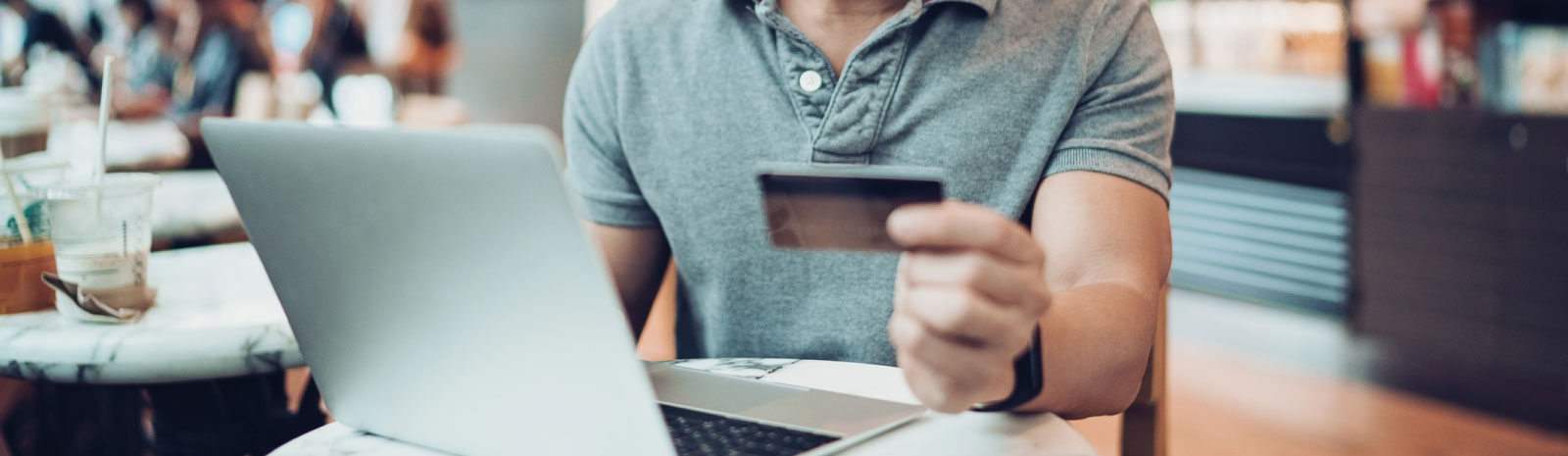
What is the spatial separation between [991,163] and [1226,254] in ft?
9.67

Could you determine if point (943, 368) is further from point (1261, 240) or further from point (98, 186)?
point (1261, 240)

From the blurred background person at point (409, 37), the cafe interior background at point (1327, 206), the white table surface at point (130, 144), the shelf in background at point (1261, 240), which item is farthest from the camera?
the blurred background person at point (409, 37)

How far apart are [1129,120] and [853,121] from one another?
0.81ft

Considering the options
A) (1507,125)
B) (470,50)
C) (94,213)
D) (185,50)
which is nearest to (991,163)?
(94,213)

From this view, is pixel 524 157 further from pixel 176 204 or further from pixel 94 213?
pixel 176 204

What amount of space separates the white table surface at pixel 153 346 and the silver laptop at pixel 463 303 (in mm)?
300

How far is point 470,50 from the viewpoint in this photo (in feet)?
13.4

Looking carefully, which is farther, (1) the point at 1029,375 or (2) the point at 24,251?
(2) the point at 24,251

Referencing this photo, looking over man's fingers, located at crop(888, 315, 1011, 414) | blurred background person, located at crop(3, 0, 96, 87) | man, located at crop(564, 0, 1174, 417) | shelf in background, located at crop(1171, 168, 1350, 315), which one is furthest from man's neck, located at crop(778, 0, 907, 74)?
blurred background person, located at crop(3, 0, 96, 87)

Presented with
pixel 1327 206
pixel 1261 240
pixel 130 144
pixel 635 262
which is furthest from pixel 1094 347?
pixel 1261 240

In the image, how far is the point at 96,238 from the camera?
3.43 ft

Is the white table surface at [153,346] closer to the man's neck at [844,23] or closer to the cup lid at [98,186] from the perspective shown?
→ the cup lid at [98,186]

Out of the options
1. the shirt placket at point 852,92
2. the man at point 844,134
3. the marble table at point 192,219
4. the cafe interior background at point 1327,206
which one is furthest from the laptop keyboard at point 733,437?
the marble table at point 192,219

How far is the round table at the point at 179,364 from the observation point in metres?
0.97
